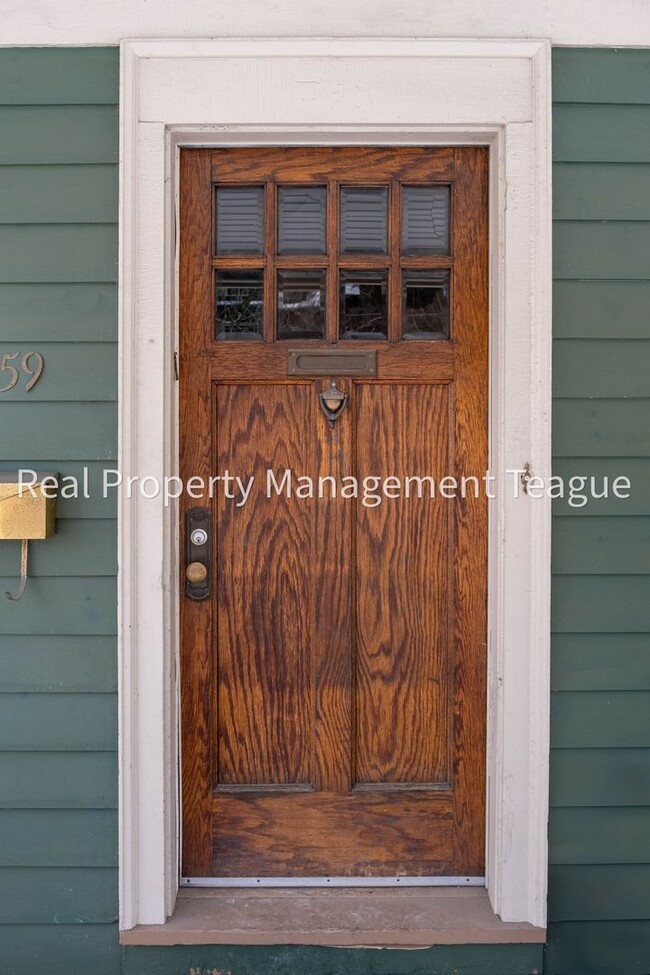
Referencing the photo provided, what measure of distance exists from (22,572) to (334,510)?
2.66 ft

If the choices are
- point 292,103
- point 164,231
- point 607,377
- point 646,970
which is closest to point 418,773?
point 646,970

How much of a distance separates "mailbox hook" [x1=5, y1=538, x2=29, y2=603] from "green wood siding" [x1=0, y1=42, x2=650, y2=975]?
3 centimetres

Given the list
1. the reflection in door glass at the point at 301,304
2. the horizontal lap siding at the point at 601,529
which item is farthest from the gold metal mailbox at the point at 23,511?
the horizontal lap siding at the point at 601,529

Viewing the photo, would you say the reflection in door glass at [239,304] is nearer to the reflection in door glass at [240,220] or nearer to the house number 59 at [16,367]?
the reflection in door glass at [240,220]

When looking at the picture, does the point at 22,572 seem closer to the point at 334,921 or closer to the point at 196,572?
the point at 196,572

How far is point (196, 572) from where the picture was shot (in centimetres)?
205

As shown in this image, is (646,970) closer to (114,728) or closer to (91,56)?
(114,728)

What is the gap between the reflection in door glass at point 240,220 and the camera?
205 centimetres

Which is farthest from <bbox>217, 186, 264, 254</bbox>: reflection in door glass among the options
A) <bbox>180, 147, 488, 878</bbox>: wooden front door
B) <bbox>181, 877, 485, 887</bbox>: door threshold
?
<bbox>181, 877, 485, 887</bbox>: door threshold

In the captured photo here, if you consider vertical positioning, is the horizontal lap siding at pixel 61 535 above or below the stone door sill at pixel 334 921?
above

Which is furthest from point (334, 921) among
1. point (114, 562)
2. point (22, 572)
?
point (22, 572)

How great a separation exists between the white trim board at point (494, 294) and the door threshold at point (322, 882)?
0.11 metres

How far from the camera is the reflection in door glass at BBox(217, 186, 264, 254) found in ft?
6.72

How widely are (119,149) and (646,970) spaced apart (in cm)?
249
